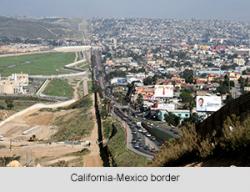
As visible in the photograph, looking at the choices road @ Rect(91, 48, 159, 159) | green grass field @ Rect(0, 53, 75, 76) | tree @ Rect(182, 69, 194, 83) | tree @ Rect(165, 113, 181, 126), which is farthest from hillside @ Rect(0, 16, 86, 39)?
tree @ Rect(165, 113, 181, 126)

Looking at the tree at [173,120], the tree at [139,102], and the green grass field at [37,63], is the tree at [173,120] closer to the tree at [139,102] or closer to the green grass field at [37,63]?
the tree at [139,102]

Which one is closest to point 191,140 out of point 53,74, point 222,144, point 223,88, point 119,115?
point 222,144

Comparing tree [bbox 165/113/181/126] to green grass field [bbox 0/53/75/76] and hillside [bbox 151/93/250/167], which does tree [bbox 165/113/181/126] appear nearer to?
hillside [bbox 151/93/250/167]

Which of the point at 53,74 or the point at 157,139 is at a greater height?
the point at 157,139

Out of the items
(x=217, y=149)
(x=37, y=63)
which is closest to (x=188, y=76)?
(x=37, y=63)

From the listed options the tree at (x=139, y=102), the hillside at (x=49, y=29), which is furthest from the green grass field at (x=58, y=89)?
the hillside at (x=49, y=29)

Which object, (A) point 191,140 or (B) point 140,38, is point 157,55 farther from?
(A) point 191,140

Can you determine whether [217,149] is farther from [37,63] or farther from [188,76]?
[37,63]
